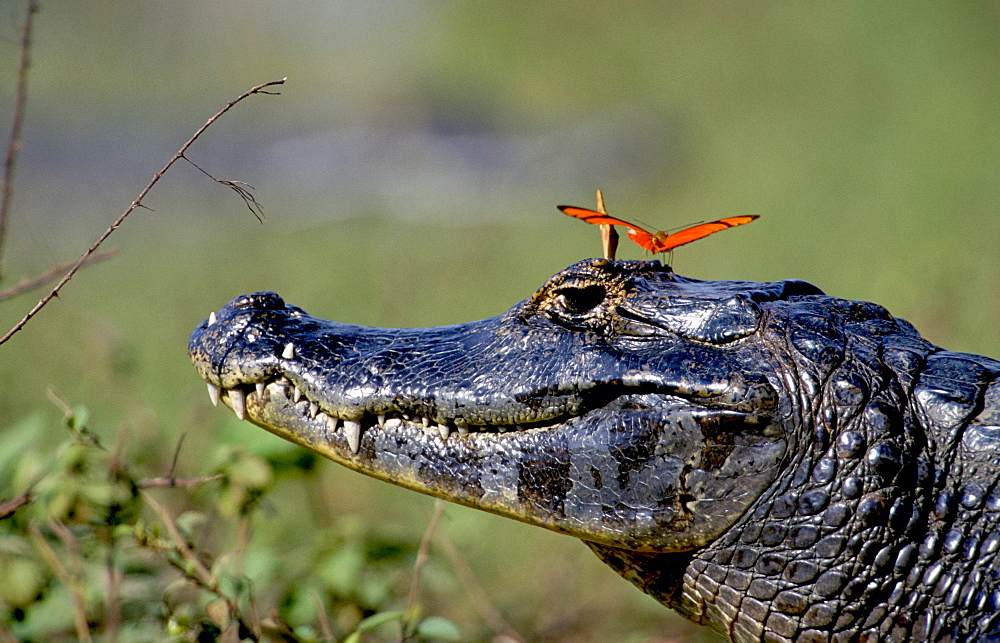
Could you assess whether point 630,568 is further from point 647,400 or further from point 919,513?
point 919,513

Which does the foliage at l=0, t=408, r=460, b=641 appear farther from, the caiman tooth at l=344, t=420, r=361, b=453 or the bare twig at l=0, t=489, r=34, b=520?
the caiman tooth at l=344, t=420, r=361, b=453

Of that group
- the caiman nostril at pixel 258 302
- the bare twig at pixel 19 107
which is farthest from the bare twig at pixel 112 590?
the bare twig at pixel 19 107

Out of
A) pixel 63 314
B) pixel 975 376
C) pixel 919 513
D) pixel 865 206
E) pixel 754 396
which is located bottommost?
pixel 63 314

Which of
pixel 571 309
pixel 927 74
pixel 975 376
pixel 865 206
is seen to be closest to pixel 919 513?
pixel 975 376

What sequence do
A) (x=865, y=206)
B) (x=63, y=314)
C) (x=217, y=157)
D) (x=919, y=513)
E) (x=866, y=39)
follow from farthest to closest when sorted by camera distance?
(x=217, y=157), (x=866, y=39), (x=865, y=206), (x=63, y=314), (x=919, y=513)

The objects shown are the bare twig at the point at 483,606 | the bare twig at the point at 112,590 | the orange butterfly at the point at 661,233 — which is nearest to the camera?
the bare twig at the point at 112,590

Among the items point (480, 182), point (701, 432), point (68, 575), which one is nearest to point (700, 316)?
point (701, 432)

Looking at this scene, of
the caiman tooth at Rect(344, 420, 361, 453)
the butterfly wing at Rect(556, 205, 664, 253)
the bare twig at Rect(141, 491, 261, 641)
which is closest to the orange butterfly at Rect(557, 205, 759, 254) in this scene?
the butterfly wing at Rect(556, 205, 664, 253)

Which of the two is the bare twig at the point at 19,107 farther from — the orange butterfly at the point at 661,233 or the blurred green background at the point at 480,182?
the orange butterfly at the point at 661,233
